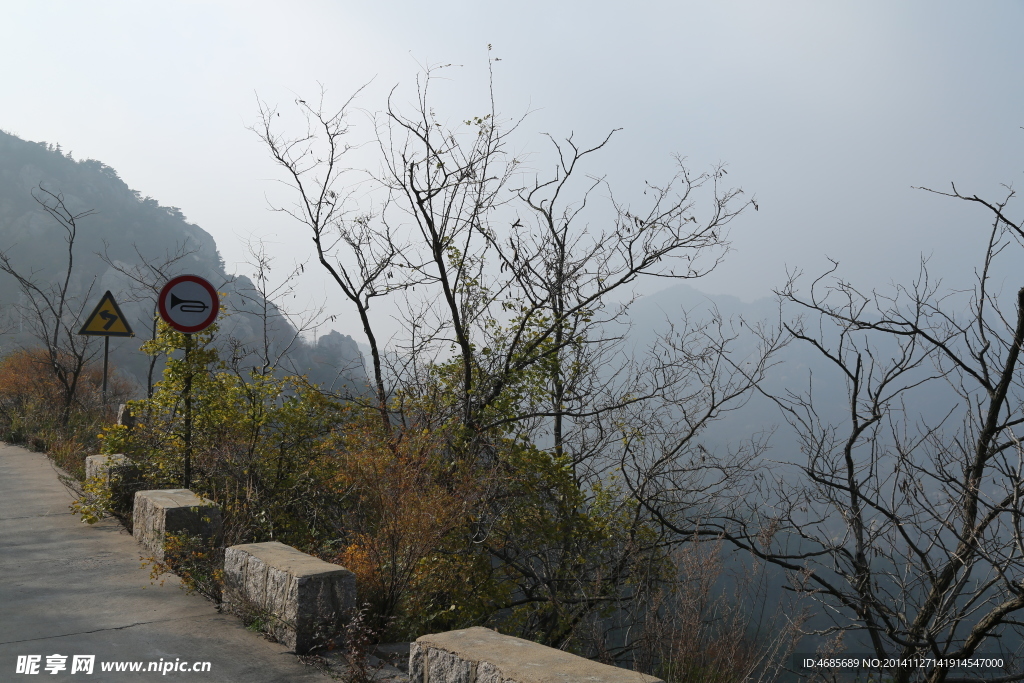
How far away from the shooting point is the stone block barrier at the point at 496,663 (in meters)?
3.06

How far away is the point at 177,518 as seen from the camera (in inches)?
247

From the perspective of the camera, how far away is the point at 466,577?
22.1ft

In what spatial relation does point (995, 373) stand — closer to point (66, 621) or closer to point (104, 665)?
point (104, 665)

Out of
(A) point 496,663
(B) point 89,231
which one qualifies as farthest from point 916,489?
(B) point 89,231

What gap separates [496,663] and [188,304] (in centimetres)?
556

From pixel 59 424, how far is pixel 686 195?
13655 millimetres

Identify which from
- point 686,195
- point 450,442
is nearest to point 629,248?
point 686,195

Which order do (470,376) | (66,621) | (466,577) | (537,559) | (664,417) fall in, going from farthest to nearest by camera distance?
(664,417) < (470,376) < (537,559) < (466,577) < (66,621)

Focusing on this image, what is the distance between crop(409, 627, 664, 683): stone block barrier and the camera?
3062 mm

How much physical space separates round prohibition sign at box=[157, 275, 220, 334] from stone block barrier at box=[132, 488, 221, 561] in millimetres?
1754

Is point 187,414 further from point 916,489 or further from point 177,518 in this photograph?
point 916,489

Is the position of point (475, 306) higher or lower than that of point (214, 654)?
higher

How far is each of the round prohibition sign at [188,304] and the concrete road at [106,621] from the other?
2.32 metres

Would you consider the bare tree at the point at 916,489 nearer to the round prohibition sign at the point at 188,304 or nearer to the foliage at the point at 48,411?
the round prohibition sign at the point at 188,304
